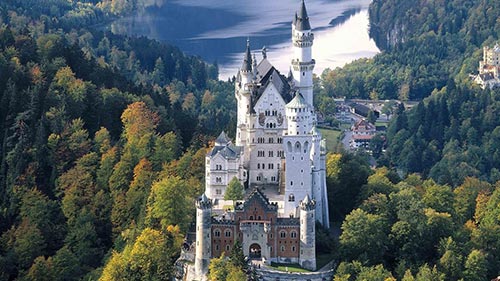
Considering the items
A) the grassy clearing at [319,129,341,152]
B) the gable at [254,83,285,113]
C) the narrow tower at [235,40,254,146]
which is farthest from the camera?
the grassy clearing at [319,129,341,152]

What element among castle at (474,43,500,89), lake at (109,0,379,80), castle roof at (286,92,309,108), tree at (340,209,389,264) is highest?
lake at (109,0,379,80)

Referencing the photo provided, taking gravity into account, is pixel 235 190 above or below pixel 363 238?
above

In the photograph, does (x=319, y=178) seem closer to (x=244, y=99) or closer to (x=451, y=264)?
(x=244, y=99)

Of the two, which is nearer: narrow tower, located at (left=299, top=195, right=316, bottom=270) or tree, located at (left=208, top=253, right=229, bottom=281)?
tree, located at (left=208, top=253, right=229, bottom=281)

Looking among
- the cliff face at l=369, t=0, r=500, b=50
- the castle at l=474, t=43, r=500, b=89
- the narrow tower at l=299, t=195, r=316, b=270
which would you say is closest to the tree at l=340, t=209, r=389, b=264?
the narrow tower at l=299, t=195, r=316, b=270

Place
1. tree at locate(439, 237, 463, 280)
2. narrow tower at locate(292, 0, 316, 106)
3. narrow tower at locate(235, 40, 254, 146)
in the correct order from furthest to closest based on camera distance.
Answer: narrow tower at locate(235, 40, 254, 146), narrow tower at locate(292, 0, 316, 106), tree at locate(439, 237, 463, 280)

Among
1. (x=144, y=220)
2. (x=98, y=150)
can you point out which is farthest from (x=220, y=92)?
(x=144, y=220)

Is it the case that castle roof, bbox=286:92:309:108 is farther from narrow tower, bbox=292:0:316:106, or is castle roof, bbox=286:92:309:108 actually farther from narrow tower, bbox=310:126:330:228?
narrow tower, bbox=292:0:316:106

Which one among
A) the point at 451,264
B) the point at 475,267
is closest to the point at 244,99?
the point at 451,264

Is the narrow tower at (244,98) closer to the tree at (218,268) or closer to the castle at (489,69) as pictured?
the tree at (218,268)
